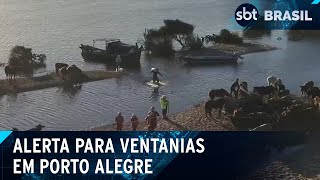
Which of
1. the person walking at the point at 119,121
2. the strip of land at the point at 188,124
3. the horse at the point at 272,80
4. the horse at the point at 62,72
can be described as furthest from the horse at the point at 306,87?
the horse at the point at 62,72

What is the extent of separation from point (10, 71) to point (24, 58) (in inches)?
9.0

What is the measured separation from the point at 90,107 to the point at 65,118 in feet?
0.99

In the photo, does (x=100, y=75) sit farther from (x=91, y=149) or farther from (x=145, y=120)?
(x=91, y=149)

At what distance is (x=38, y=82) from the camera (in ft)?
15.8

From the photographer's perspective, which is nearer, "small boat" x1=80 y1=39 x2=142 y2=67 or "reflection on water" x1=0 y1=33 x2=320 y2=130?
"reflection on water" x1=0 y1=33 x2=320 y2=130

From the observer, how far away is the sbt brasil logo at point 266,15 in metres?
3.74

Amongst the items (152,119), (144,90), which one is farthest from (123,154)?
(144,90)

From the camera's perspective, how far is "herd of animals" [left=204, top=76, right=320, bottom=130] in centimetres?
442

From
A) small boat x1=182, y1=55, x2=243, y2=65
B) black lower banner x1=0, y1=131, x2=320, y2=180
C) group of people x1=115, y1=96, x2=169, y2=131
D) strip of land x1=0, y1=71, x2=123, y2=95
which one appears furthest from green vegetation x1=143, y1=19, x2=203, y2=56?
black lower banner x1=0, y1=131, x2=320, y2=180

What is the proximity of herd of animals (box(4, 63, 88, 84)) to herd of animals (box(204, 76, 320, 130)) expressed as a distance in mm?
1143

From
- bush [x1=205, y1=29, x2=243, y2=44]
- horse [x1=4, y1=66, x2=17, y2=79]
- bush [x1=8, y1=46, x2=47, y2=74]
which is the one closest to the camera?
bush [x1=205, y1=29, x2=243, y2=44]

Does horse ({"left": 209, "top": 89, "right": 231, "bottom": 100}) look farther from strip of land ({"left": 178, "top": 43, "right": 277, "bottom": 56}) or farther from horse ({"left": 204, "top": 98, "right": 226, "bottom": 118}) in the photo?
strip of land ({"left": 178, "top": 43, "right": 277, "bottom": 56})

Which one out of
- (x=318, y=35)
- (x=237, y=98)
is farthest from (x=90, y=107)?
(x=318, y=35)

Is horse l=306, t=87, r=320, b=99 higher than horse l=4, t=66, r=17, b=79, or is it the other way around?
horse l=4, t=66, r=17, b=79
